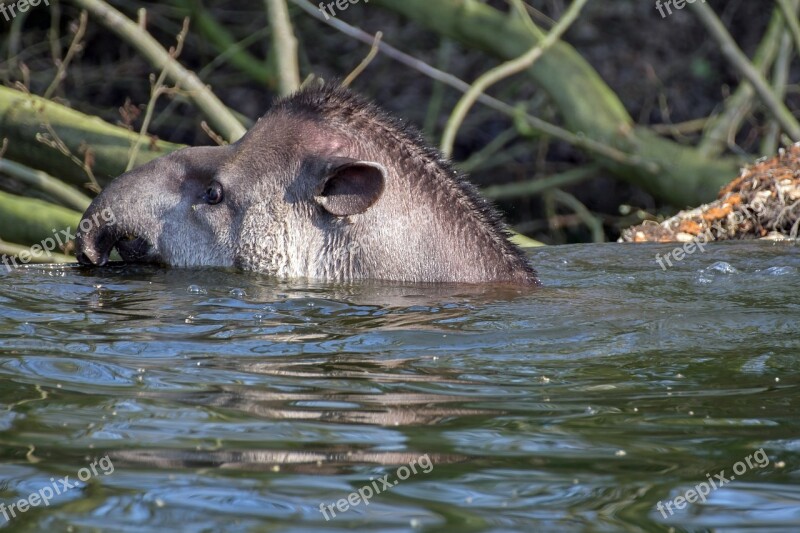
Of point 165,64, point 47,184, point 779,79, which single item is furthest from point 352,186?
point 779,79

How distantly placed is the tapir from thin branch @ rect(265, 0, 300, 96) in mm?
2978

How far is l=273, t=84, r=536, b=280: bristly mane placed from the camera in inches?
271

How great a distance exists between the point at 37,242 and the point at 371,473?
19.7 ft

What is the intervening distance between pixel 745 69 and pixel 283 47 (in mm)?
3928

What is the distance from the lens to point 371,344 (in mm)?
5035

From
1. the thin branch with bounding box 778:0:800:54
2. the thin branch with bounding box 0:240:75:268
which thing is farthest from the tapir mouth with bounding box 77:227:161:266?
the thin branch with bounding box 778:0:800:54

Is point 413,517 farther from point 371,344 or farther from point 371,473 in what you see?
point 371,344

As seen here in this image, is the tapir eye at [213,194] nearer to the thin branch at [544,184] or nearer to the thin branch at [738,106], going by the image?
the thin branch at [544,184]

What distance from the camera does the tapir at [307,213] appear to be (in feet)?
22.0

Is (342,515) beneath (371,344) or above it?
beneath

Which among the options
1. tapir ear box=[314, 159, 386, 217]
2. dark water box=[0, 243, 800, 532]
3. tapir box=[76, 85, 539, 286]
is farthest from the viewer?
tapir box=[76, 85, 539, 286]

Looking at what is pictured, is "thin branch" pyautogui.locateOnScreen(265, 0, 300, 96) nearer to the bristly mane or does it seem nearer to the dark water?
the bristly mane

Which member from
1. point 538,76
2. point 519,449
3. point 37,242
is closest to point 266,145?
point 37,242

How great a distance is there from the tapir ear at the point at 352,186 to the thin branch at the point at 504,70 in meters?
3.16
